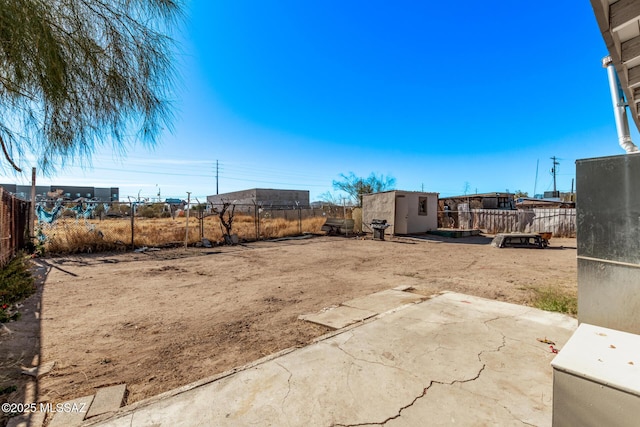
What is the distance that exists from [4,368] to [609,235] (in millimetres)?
5407

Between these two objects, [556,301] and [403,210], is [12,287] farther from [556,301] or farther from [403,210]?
[403,210]

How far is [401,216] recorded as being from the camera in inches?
659

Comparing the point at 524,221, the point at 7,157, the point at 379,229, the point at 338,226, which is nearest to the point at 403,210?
the point at 379,229

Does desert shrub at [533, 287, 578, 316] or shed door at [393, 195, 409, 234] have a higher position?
shed door at [393, 195, 409, 234]

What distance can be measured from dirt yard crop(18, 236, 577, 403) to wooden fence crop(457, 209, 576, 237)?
654 cm

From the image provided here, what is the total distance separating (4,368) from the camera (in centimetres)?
282

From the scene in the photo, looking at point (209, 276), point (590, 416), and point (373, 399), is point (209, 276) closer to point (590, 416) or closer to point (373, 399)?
point (373, 399)

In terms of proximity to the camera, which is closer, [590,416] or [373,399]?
[590,416]

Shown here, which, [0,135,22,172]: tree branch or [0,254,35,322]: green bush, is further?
[0,254,35,322]: green bush

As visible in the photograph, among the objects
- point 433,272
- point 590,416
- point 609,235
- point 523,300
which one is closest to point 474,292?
point 523,300

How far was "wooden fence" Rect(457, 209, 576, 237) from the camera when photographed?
15.6 m

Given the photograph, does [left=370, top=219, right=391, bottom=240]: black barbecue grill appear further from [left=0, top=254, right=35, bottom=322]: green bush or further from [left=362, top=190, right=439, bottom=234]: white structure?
[left=0, top=254, right=35, bottom=322]: green bush

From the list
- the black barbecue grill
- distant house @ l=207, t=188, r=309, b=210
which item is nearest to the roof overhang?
the black barbecue grill

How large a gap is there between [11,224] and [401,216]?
15369 mm
